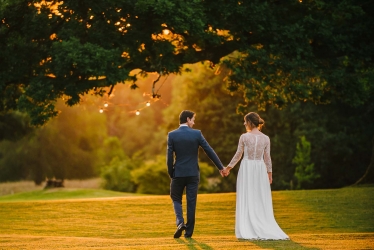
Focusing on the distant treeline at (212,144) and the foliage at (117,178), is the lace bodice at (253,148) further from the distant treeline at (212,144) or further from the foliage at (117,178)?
the foliage at (117,178)

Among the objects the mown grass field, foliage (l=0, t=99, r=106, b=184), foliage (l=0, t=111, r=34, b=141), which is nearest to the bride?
the mown grass field

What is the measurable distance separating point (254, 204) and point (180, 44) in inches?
364

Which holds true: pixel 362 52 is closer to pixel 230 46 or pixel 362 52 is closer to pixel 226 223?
pixel 230 46

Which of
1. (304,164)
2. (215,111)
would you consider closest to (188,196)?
(304,164)

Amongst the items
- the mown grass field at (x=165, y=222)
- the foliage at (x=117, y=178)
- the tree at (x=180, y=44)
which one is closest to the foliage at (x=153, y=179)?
the foliage at (x=117, y=178)

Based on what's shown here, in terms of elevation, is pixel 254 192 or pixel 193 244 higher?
pixel 254 192

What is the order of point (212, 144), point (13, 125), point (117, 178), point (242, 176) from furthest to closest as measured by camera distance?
point (212, 144)
point (117, 178)
point (13, 125)
point (242, 176)

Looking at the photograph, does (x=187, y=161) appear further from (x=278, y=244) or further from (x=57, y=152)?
(x=57, y=152)

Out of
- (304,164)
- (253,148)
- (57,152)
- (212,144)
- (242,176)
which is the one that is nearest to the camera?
(253,148)

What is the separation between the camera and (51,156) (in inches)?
2117

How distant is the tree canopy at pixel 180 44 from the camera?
61.1 ft

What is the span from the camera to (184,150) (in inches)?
522

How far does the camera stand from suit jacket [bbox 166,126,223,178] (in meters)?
13.2

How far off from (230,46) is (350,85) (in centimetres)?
370
